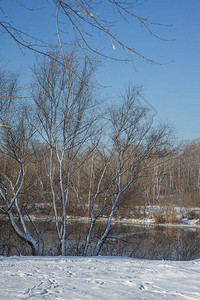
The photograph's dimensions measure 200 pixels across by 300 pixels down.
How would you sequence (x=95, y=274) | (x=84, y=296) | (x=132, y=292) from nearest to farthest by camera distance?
(x=84, y=296) → (x=132, y=292) → (x=95, y=274)

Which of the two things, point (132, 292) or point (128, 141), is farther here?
point (128, 141)

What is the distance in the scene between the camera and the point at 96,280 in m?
3.61

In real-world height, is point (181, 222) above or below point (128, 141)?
below

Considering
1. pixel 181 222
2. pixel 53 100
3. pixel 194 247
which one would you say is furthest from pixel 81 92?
pixel 181 222

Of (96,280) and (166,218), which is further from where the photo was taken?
(166,218)

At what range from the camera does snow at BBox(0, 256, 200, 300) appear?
3.04 meters

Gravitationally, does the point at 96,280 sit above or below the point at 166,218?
above

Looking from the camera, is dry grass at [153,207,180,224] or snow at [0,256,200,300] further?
dry grass at [153,207,180,224]

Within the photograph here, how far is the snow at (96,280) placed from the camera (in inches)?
120

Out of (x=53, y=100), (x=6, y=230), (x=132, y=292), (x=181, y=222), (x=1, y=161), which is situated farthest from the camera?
(x=181, y=222)

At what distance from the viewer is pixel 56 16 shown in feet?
7.55

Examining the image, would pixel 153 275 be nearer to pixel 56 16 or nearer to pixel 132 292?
pixel 132 292

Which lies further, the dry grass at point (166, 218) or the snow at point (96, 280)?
Answer: the dry grass at point (166, 218)

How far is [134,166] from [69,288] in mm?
6007
